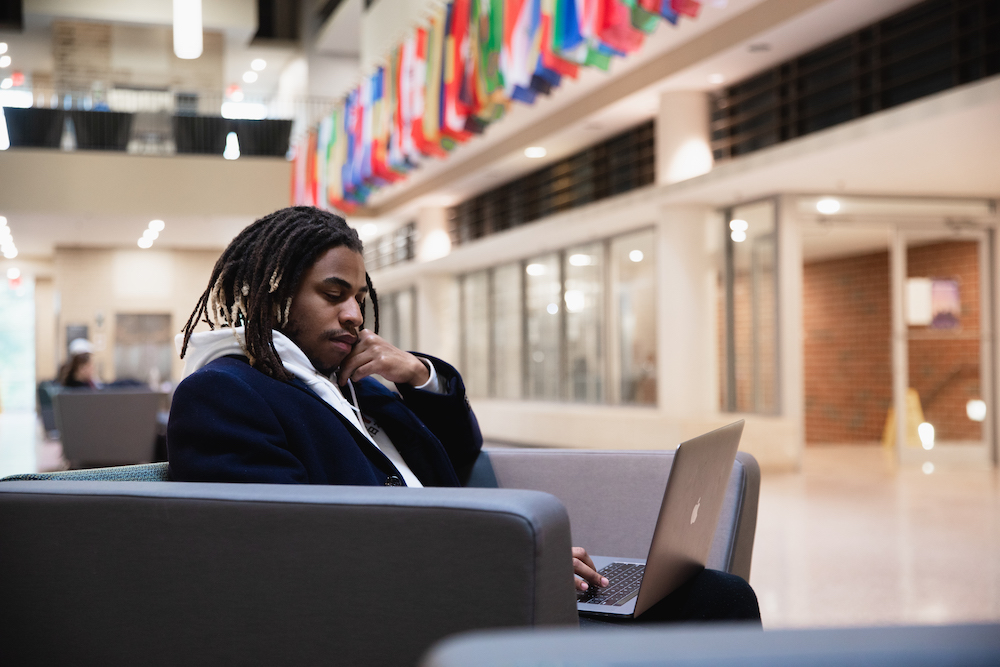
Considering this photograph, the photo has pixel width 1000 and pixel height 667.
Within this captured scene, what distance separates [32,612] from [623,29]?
203 inches

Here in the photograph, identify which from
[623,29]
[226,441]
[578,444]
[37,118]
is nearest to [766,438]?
[578,444]

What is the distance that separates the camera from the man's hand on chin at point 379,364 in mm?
1661

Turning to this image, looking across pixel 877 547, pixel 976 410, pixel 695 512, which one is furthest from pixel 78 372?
pixel 695 512

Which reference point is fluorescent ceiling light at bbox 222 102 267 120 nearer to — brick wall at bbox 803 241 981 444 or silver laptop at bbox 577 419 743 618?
brick wall at bbox 803 241 981 444

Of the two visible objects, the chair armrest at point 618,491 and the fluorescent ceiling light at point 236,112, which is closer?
the chair armrest at point 618,491

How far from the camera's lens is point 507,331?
14.1 meters

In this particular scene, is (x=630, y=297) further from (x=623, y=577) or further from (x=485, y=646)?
(x=485, y=646)

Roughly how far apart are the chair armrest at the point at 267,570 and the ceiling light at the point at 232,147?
14.6 metres

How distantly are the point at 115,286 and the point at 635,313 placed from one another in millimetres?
12338

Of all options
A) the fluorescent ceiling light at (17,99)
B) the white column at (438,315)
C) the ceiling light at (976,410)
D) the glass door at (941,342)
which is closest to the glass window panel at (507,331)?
the white column at (438,315)

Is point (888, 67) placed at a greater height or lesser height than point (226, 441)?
greater

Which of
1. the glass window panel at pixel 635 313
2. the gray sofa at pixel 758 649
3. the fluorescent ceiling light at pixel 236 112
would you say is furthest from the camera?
the fluorescent ceiling light at pixel 236 112

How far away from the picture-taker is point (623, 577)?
158 centimetres

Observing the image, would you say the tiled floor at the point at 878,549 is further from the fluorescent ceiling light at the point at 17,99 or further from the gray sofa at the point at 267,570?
the fluorescent ceiling light at the point at 17,99
